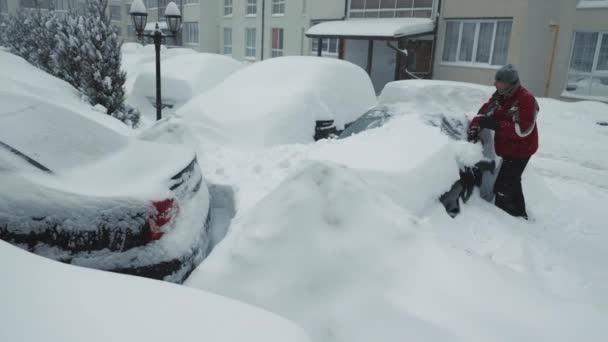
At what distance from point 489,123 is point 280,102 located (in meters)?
2.74

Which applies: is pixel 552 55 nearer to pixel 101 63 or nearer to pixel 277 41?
pixel 277 41

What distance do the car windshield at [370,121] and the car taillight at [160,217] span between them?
3125mm

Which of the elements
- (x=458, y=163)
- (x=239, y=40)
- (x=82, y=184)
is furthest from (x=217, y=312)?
(x=239, y=40)

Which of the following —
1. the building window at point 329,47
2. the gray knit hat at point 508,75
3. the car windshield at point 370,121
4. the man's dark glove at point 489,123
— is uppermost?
the building window at point 329,47

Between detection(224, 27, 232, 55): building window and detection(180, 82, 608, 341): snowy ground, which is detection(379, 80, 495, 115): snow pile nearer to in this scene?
detection(180, 82, 608, 341): snowy ground

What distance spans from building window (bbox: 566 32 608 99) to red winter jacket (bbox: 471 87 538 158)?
13959 millimetres

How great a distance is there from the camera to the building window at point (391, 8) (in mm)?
18625

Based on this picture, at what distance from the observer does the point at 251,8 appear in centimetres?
2880

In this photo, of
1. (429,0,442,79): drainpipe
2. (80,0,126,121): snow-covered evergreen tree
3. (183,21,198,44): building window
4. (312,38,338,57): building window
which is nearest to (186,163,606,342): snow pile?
(80,0,126,121): snow-covered evergreen tree

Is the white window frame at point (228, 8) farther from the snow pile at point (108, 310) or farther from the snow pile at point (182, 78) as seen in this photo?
the snow pile at point (108, 310)

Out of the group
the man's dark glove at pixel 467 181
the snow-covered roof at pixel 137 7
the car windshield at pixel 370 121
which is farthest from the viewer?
the snow-covered roof at pixel 137 7

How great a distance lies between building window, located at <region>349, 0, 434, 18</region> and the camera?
733 inches

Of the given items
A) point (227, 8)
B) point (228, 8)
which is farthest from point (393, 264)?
point (227, 8)

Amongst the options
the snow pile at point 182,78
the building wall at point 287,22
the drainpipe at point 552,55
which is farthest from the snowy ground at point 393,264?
the building wall at point 287,22
